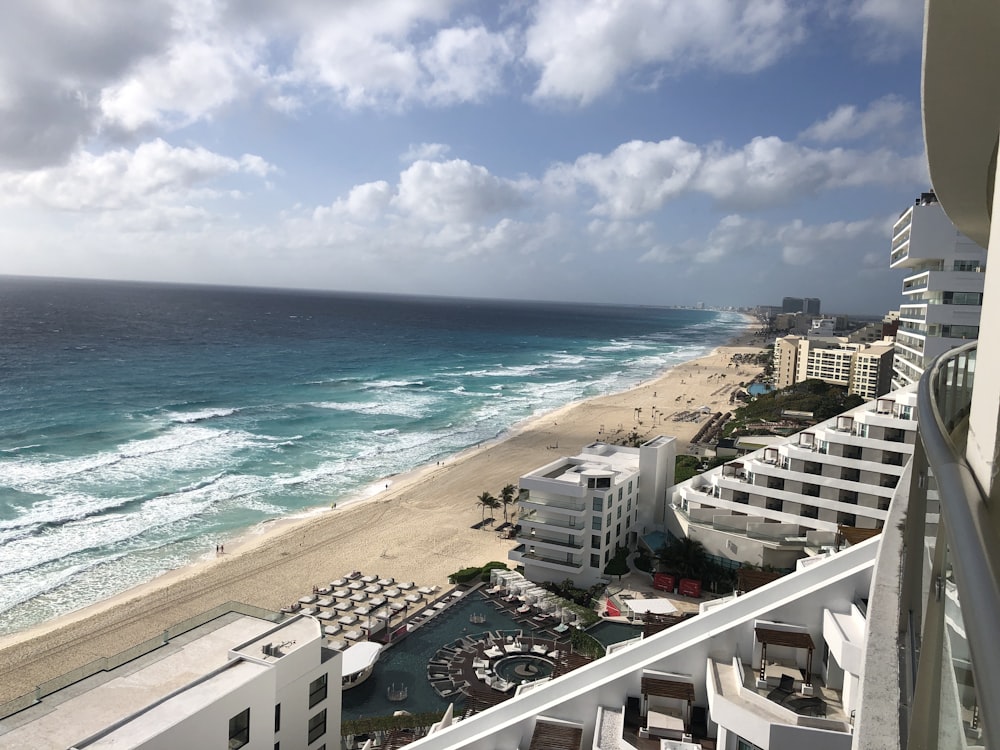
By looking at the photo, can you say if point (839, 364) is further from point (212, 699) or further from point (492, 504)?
point (212, 699)

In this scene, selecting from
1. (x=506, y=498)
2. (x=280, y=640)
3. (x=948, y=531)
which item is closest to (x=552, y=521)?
(x=506, y=498)

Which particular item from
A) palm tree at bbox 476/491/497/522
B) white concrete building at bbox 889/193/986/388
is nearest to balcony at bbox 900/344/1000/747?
white concrete building at bbox 889/193/986/388

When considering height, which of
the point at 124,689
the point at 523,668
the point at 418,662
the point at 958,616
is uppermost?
the point at 958,616

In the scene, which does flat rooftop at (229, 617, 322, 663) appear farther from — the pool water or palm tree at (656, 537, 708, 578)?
palm tree at (656, 537, 708, 578)

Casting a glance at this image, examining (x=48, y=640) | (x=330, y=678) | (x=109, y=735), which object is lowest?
(x=48, y=640)

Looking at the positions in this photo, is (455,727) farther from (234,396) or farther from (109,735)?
(234,396)

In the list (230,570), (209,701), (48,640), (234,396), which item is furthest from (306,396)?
(209,701)
